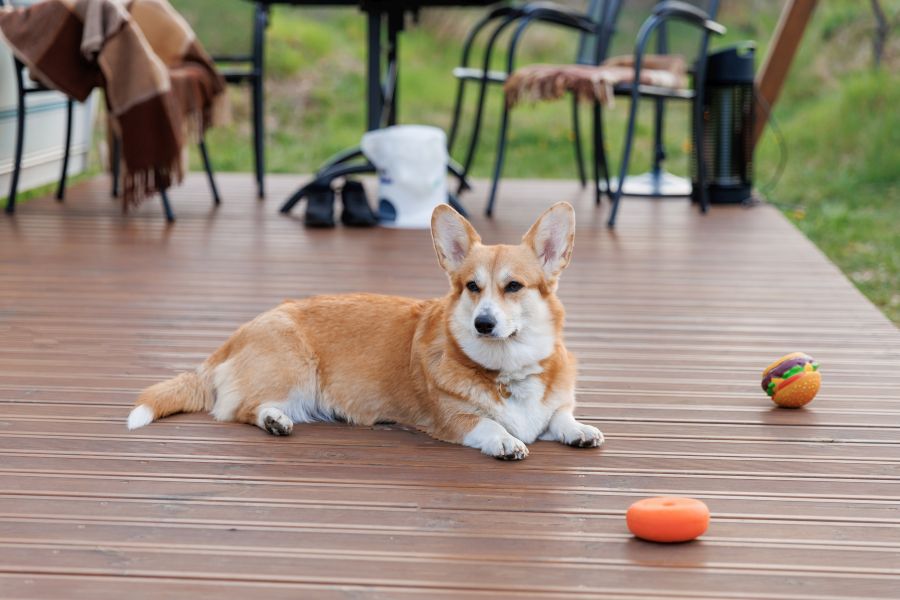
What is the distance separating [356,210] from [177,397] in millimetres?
2527

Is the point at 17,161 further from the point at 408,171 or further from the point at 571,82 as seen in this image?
the point at 571,82

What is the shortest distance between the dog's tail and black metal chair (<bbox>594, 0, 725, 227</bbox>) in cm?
278

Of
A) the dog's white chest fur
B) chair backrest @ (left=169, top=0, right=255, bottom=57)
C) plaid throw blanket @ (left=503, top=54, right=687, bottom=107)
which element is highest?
plaid throw blanket @ (left=503, top=54, right=687, bottom=107)

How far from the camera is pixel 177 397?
2441 millimetres

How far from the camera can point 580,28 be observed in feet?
18.0

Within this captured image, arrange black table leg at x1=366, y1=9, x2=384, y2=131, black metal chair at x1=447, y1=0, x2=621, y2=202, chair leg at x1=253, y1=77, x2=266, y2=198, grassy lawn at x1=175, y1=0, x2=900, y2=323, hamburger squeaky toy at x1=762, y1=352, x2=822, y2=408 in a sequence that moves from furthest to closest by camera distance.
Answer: grassy lawn at x1=175, y1=0, x2=900, y2=323, chair leg at x1=253, y1=77, x2=266, y2=198, black metal chair at x1=447, y1=0, x2=621, y2=202, black table leg at x1=366, y1=9, x2=384, y2=131, hamburger squeaky toy at x1=762, y1=352, x2=822, y2=408

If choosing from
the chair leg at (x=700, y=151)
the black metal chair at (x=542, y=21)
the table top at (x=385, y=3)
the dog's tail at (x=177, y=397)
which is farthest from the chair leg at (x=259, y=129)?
the dog's tail at (x=177, y=397)

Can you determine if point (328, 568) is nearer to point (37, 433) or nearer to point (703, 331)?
point (37, 433)

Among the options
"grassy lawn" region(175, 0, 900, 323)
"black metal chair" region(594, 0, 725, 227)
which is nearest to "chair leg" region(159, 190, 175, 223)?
"black metal chair" region(594, 0, 725, 227)

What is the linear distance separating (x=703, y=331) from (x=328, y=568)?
6.09 feet

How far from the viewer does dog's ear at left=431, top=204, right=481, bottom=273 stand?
7.60 ft

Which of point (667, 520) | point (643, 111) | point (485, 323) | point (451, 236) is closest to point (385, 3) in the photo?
point (451, 236)

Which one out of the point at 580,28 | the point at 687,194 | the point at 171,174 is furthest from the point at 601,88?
the point at 171,174

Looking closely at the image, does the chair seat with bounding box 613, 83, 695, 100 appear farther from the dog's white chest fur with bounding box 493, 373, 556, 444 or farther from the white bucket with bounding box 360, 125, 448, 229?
the dog's white chest fur with bounding box 493, 373, 556, 444
